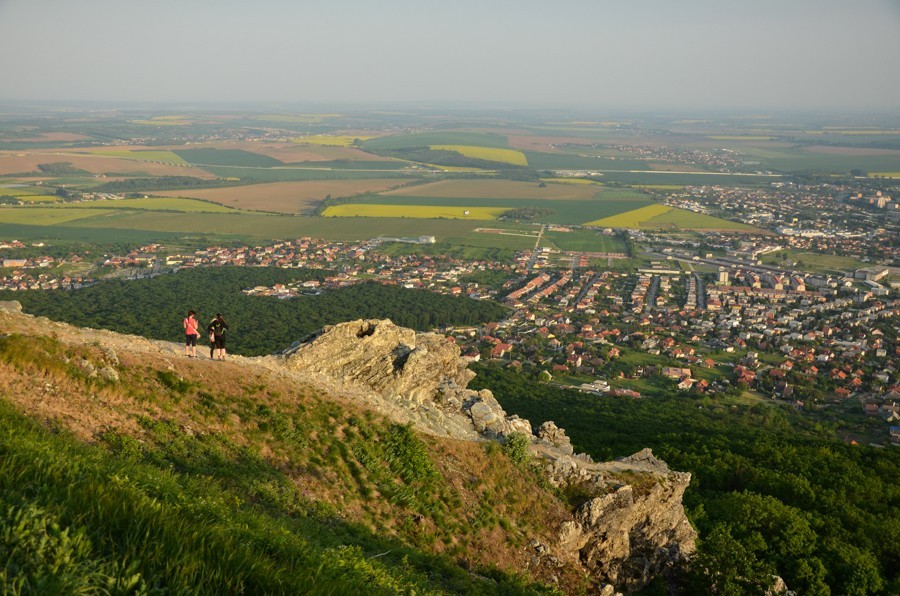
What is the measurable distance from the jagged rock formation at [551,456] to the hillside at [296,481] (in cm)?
6

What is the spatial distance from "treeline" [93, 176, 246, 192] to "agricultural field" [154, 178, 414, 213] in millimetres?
4408

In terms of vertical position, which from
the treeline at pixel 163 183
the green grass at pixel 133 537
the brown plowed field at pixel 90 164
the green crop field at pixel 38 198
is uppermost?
the green grass at pixel 133 537

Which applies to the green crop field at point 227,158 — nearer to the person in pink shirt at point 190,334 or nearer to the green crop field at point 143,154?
the green crop field at point 143,154

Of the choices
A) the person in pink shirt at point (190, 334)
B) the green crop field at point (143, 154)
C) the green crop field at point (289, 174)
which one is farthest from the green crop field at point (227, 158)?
the person in pink shirt at point (190, 334)

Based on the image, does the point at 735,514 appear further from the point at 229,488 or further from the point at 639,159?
the point at 639,159

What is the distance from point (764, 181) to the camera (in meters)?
138

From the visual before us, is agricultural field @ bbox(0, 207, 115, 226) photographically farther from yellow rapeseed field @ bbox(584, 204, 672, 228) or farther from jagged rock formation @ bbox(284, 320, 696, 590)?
jagged rock formation @ bbox(284, 320, 696, 590)

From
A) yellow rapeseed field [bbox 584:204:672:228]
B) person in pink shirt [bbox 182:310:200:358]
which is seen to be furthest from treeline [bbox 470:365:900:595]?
yellow rapeseed field [bbox 584:204:672:228]

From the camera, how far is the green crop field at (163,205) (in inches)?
3824

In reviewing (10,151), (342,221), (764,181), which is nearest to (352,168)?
(342,221)

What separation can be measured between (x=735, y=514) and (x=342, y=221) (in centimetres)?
8185

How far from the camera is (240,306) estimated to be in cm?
5025

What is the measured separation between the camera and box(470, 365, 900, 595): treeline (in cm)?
1548

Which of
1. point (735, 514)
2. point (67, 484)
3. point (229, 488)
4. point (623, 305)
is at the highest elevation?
point (67, 484)
